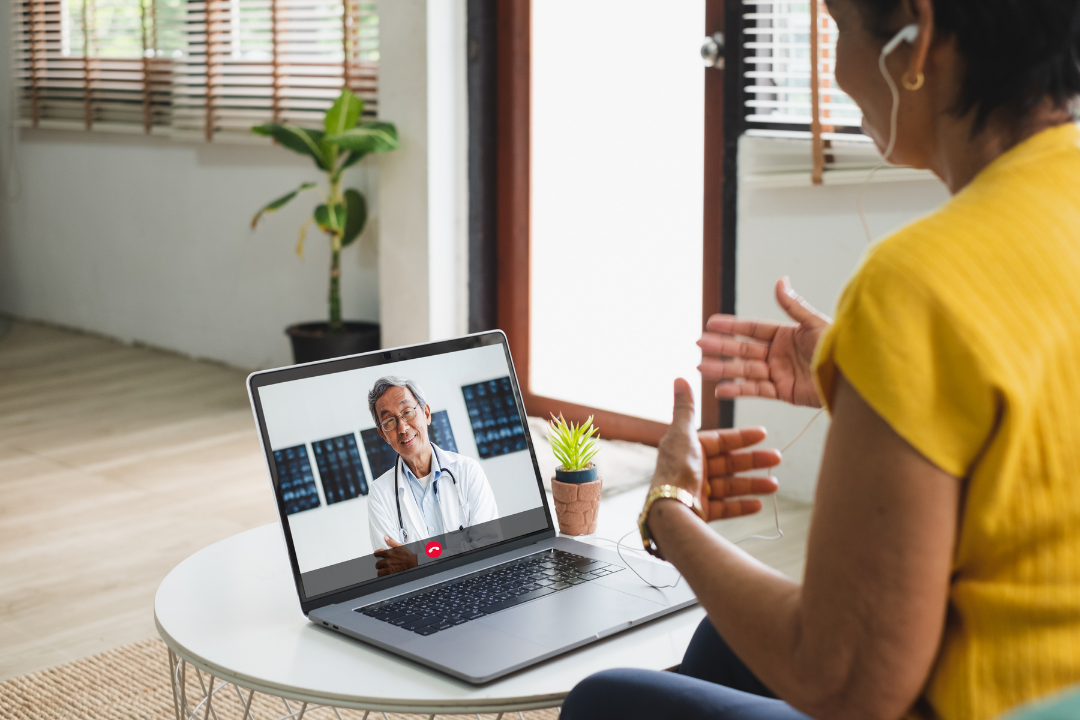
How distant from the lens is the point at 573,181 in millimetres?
3668

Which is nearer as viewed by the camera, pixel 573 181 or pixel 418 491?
pixel 418 491

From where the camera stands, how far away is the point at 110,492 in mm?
3186

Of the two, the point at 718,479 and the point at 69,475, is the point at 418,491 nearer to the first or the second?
the point at 718,479

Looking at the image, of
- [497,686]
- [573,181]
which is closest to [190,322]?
[573,181]

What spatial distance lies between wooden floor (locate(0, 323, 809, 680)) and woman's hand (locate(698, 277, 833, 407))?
1.57 m

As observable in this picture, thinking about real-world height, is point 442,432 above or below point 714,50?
below

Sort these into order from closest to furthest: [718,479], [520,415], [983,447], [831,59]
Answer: [983,447] < [718,479] < [520,415] < [831,59]

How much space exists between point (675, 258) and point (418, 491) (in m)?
2.28

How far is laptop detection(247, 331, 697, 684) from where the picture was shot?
1113 mm

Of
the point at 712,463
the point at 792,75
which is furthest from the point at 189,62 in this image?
the point at 712,463

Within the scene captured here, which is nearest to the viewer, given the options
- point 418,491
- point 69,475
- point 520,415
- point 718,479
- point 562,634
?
point 718,479

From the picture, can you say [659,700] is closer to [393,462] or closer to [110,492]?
[393,462]

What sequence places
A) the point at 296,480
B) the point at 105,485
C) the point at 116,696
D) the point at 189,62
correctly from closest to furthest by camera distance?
the point at 296,480 → the point at 116,696 → the point at 105,485 → the point at 189,62

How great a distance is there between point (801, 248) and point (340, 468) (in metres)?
2.06
